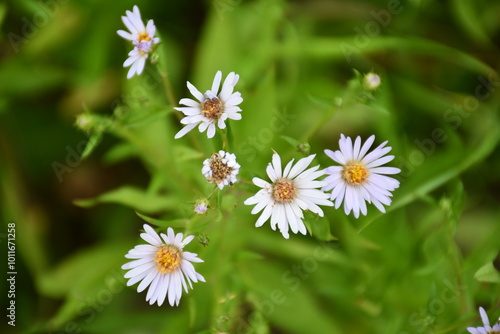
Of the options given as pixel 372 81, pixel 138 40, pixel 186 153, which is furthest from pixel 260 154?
pixel 138 40

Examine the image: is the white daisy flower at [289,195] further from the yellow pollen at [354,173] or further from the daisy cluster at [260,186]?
the yellow pollen at [354,173]

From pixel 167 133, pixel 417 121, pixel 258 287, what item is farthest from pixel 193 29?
pixel 258 287

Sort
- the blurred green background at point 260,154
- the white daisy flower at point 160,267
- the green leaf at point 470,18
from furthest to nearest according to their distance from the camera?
the green leaf at point 470,18 < the blurred green background at point 260,154 < the white daisy flower at point 160,267

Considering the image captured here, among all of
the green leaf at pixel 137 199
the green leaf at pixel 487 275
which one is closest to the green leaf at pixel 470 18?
the green leaf at pixel 487 275

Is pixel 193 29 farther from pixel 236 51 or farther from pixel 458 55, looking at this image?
pixel 458 55

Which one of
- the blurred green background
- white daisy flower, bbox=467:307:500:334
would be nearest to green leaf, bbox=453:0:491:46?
the blurred green background

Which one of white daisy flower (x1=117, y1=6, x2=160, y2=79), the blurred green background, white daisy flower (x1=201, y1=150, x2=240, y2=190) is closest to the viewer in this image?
white daisy flower (x1=201, y1=150, x2=240, y2=190)

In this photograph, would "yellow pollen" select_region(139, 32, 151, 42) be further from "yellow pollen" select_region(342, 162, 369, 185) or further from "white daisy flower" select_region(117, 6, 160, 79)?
"yellow pollen" select_region(342, 162, 369, 185)

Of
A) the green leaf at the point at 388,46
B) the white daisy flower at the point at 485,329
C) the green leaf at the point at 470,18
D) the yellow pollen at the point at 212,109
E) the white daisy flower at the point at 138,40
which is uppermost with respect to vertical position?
the green leaf at the point at 470,18

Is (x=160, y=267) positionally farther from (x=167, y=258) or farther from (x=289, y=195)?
(x=289, y=195)
